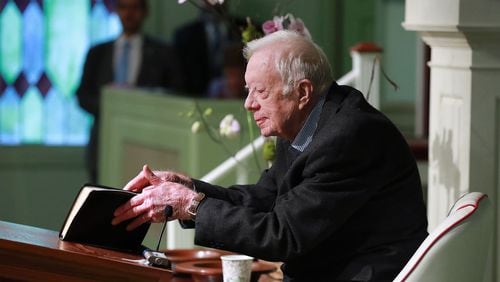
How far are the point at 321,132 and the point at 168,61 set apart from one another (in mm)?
5015

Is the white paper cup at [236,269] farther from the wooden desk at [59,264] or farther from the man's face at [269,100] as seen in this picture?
the wooden desk at [59,264]

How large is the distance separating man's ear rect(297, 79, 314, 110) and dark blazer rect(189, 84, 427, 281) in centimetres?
5

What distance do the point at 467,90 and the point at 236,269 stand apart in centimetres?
87

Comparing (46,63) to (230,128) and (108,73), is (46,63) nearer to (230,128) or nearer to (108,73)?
(108,73)

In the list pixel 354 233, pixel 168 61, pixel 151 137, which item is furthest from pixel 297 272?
pixel 168 61

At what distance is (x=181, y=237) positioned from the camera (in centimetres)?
438

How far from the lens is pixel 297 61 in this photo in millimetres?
2980

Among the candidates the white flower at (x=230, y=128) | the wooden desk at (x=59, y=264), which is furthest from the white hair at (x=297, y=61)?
the white flower at (x=230, y=128)

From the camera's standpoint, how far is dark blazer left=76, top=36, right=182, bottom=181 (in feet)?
25.5

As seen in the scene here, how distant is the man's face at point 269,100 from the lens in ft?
9.84

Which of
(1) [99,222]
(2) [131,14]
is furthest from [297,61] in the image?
(2) [131,14]

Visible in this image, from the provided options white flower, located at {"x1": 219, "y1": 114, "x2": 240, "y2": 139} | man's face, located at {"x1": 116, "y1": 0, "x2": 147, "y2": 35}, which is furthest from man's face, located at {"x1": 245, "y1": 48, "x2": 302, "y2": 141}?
man's face, located at {"x1": 116, "y1": 0, "x2": 147, "y2": 35}

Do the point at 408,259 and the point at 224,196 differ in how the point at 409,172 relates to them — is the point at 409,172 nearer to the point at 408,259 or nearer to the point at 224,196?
the point at 408,259

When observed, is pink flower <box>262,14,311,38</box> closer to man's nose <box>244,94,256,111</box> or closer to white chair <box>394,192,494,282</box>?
man's nose <box>244,94,256,111</box>
